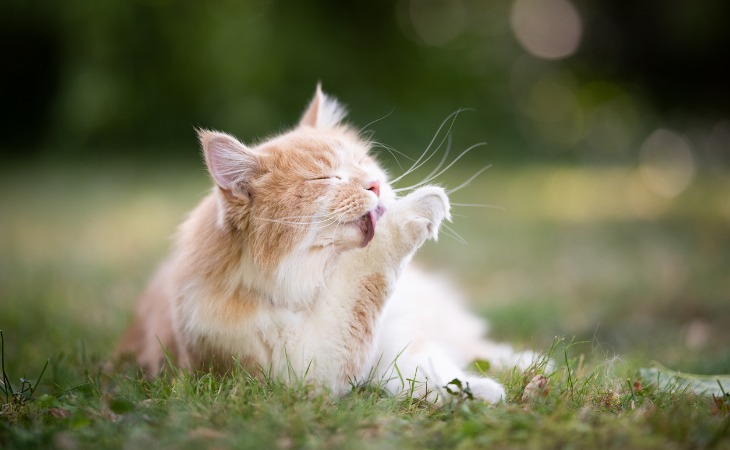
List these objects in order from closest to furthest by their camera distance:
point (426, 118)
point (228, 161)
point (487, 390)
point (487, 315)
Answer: point (487, 390), point (228, 161), point (487, 315), point (426, 118)

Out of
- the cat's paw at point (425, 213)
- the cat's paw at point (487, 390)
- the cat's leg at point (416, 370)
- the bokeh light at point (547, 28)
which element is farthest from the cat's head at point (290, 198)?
the bokeh light at point (547, 28)

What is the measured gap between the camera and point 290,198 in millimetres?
2324

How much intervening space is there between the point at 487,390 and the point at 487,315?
64.2 inches

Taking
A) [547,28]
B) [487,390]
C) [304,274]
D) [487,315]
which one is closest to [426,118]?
[547,28]

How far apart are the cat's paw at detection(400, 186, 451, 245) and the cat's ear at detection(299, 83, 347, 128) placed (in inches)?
31.6

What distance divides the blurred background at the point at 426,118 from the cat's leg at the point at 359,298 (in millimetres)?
2017

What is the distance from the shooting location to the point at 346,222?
2.32m

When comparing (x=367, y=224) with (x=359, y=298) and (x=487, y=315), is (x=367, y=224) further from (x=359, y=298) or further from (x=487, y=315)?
(x=487, y=315)

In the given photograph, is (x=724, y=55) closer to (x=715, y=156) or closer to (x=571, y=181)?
(x=715, y=156)

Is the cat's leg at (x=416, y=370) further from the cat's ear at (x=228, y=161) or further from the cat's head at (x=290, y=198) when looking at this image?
the cat's ear at (x=228, y=161)

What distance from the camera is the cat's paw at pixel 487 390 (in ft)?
7.03

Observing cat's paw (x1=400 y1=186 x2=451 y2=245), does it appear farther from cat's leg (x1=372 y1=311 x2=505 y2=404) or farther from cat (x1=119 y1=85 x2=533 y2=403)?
cat's leg (x1=372 y1=311 x2=505 y2=404)

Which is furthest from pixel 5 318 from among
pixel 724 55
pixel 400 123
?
pixel 724 55

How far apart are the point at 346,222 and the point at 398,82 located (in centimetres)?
941
